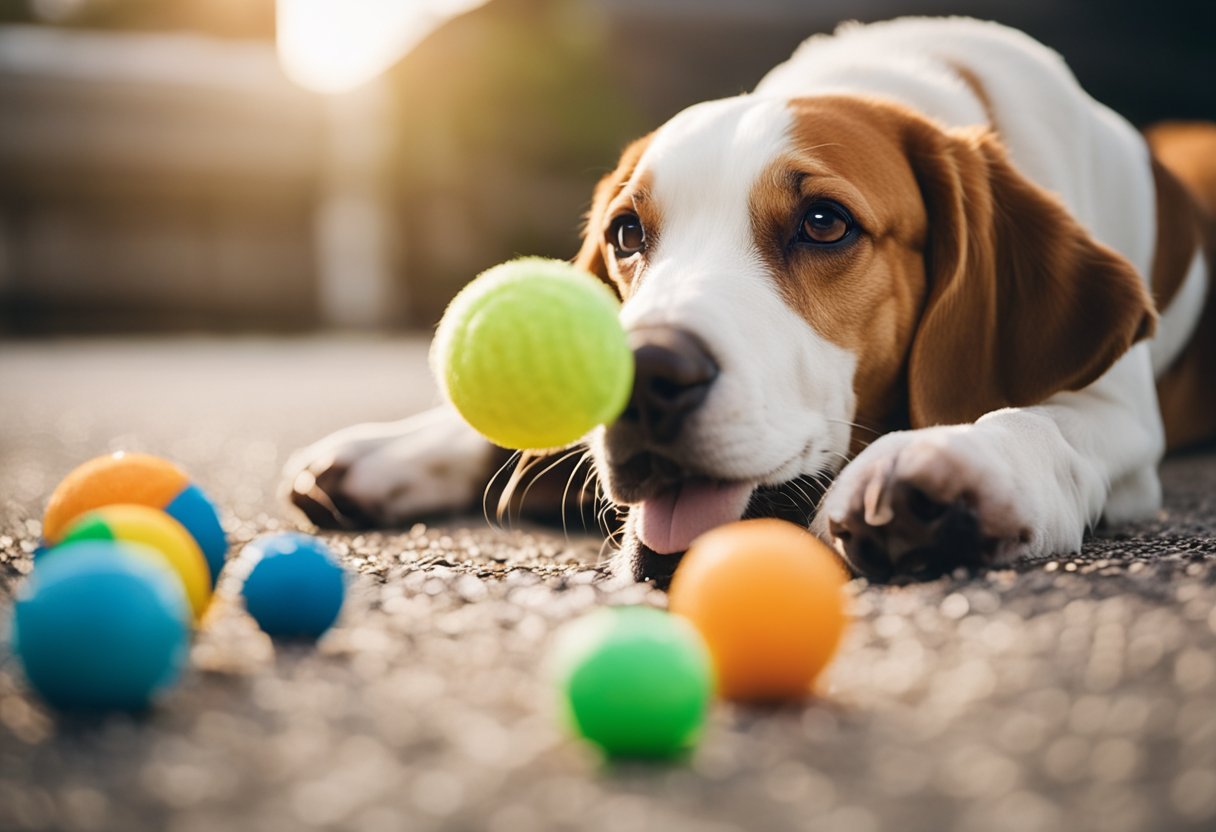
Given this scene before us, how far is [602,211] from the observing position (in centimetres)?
286

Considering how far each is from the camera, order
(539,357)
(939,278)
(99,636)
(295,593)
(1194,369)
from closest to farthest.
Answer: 1. (99,636)
2. (295,593)
3. (539,357)
4. (939,278)
5. (1194,369)

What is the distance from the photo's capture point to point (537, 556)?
90.8 inches

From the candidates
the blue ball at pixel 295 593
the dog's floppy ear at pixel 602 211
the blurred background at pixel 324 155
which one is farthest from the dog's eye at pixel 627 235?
the blurred background at pixel 324 155

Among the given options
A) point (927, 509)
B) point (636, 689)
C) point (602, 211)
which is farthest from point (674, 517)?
point (602, 211)

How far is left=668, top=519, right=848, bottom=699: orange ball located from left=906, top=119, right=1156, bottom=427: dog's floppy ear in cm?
113

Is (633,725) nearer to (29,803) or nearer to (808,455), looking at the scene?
(29,803)

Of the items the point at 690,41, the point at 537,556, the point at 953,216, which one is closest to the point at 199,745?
the point at 537,556

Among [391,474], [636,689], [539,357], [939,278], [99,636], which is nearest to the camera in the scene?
[636,689]

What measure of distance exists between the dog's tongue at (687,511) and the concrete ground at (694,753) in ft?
0.66

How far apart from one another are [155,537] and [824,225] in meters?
1.39

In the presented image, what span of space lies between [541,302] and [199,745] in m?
0.74

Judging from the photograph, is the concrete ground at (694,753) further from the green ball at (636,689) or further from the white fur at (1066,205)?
the white fur at (1066,205)

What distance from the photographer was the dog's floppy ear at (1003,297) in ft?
7.86

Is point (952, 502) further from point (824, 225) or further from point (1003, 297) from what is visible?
point (1003, 297)
